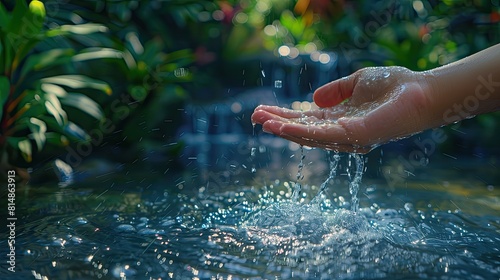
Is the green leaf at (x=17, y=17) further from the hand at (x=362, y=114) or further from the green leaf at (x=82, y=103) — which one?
the hand at (x=362, y=114)

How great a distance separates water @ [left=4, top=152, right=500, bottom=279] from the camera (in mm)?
2131

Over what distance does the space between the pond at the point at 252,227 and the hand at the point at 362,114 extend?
16.4 inches

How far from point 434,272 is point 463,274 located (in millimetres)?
97

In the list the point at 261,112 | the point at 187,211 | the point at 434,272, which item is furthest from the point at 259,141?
the point at 434,272

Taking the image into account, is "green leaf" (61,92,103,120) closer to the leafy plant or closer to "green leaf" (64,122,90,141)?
the leafy plant

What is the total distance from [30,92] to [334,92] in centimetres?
230

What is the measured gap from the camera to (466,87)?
248 cm

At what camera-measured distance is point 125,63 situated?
5.25 m

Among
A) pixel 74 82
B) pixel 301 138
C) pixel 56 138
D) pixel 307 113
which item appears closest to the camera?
pixel 301 138

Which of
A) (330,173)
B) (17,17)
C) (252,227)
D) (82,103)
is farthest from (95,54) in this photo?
(252,227)

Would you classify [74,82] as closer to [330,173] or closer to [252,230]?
[330,173]

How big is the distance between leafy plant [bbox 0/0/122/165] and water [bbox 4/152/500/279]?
557 mm

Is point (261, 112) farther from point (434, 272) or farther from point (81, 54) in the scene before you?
point (81, 54)

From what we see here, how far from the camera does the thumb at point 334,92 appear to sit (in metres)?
2.79
